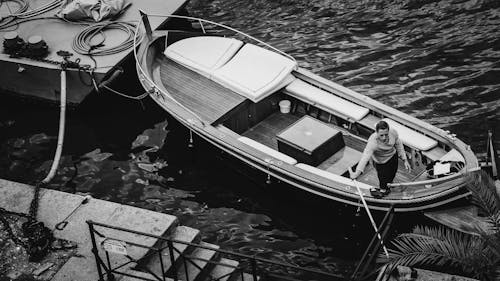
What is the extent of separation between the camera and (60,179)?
47.6 feet

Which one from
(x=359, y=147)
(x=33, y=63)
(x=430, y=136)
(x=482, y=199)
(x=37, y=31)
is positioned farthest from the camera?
(x=37, y=31)

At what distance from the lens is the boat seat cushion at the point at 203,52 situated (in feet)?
49.4

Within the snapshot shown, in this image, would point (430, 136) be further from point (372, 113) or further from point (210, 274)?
point (210, 274)

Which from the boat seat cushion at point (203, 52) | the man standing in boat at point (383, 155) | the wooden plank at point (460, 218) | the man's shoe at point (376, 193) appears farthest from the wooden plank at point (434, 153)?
the boat seat cushion at point (203, 52)

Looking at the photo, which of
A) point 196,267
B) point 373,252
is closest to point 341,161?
point 373,252

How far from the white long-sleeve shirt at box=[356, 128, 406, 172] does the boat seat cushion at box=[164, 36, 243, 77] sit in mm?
4791

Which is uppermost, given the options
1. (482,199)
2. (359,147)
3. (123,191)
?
(482,199)

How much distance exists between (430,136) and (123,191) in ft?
21.3

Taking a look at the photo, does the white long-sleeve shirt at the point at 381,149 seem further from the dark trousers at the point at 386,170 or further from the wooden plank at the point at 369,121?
the wooden plank at the point at 369,121

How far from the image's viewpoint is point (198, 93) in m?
14.7

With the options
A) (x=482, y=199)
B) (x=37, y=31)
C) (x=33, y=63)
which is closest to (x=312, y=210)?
(x=482, y=199)

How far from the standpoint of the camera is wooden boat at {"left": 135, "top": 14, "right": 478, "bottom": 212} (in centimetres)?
1190

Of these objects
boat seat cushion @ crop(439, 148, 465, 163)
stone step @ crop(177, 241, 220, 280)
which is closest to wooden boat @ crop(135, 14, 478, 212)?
boat seat cushion @ crop(439, 148, 465, 163)

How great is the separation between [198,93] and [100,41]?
12.1ft
